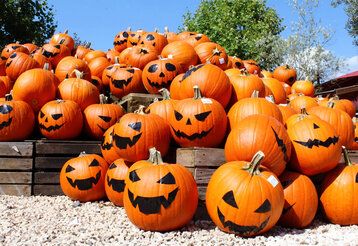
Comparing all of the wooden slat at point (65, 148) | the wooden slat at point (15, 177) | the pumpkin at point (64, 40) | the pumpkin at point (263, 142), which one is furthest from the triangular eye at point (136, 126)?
the pumpkin at point (64, 40)

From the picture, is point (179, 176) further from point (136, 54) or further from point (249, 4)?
point (249, 4)

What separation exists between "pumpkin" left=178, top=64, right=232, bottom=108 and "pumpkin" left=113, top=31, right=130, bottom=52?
3322mm

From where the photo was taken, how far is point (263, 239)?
2.91m

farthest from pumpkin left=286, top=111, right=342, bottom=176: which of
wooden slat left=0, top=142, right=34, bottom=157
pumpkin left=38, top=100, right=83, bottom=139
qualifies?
wooden slat left=0, top=142, right=34, bottom=157

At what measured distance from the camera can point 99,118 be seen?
15.9 ft

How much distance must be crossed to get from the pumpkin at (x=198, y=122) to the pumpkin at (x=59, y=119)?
4.84ft

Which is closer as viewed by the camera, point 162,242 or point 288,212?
point 162,242

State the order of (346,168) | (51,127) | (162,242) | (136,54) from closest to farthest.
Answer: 1. (162,242)
2. (346,168)
3. (51,127)
4. (136,54)

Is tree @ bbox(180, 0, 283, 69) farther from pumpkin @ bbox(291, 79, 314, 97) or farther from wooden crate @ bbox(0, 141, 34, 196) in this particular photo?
wooden crate @ bbox(0, 141, 34, 196)

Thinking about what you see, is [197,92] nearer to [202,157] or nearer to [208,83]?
[208,83]

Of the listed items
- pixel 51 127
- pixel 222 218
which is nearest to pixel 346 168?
pixel 222 218

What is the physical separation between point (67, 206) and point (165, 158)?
1048 mm

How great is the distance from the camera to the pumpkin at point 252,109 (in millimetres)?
3670

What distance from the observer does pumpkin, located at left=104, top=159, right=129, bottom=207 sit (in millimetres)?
3803
